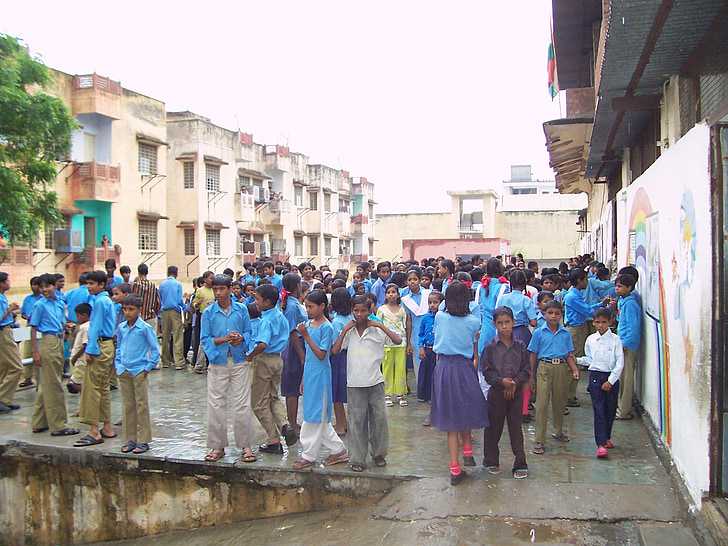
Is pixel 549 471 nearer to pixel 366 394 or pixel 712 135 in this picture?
pixel 366 394

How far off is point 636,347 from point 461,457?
7.70 ft

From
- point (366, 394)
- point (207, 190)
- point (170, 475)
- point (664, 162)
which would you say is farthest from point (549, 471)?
point (207, 190)

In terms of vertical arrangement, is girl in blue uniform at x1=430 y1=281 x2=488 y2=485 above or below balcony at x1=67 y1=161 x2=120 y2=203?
below

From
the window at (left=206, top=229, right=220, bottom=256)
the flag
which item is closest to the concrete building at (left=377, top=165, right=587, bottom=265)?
the window at (left=206, top=229, right=220, bottom=256)

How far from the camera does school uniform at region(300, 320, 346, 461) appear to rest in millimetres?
5848

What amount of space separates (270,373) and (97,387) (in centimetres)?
203

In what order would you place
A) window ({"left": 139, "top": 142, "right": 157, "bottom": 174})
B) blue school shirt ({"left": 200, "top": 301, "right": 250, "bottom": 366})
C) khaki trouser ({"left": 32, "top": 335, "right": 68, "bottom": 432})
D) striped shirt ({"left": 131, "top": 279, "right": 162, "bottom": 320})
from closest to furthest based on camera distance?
1. blue school shirt ({"left": 200, "top": 301, "right": 250, "bottom": 366})
2. khaki trouser ({"left": 32, "top": 335, "right": 68, "bottom": 432})
3. striped shirt ({"left": 131, "top": 279, "right": 162, "bottom": 320})
4. window ({"left": 139, "top": 142, "right": 157, "bottom": 174})

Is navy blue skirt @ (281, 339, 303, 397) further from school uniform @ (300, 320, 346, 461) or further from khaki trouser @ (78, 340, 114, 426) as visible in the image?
khaki trouser @ (78, 340, 114, 426)

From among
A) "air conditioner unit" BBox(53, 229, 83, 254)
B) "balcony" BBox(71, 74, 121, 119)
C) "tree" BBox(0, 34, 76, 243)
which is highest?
"balcony" BBox(71, 74, 121, 119)

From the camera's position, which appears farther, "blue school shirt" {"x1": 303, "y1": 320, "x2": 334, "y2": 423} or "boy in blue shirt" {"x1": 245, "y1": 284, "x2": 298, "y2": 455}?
"boy in blue shirt" {"x1": 245, "y1": 284, "x2": 298, "y2": 455}

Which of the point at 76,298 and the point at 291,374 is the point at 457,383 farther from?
the point at 76,298

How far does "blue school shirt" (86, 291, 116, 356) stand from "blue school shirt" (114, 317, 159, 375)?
517mm

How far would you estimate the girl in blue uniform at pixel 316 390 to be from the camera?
5844mm

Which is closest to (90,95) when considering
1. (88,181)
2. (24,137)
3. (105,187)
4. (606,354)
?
(88,181)
